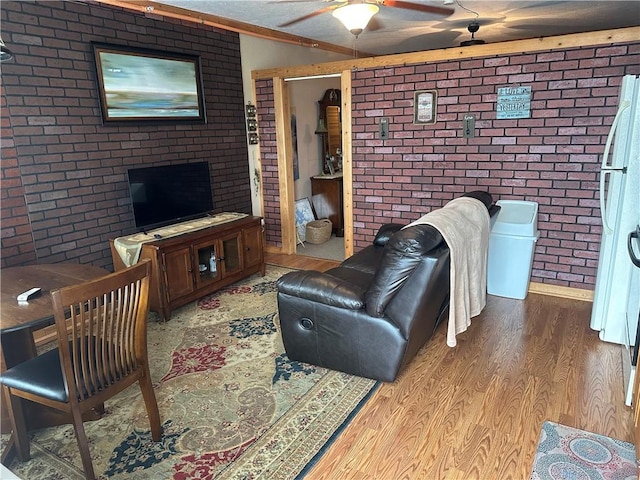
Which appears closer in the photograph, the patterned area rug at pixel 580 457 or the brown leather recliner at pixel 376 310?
the patterned area rug at pixel 580 457

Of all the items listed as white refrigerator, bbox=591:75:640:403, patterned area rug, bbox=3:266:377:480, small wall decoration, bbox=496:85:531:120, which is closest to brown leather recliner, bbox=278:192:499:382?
patterned area rug, bbox=3:266:377:480

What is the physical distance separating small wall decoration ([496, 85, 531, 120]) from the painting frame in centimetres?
278

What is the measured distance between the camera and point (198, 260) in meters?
3.75

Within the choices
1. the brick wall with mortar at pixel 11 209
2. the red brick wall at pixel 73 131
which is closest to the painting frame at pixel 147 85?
the red brick wall at pixel 73 131

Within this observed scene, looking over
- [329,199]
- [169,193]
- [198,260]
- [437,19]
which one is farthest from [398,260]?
[329,199]

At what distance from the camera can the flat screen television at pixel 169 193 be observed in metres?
3.56

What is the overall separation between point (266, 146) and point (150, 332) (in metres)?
2.60

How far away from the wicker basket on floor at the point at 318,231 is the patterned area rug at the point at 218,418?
243 cm

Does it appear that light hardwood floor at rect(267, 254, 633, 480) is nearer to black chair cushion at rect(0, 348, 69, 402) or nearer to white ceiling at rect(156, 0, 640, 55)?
black chair cushion at rect(0, 348, 69, 402)

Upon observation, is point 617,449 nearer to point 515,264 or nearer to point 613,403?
point 613,403

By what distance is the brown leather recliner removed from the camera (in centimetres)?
225

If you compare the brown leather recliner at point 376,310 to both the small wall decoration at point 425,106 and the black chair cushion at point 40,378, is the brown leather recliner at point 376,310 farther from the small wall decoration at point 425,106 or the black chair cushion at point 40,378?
the small wall decoration at point 425,106

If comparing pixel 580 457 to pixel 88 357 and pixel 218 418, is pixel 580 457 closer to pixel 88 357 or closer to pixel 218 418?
pixel 218 418

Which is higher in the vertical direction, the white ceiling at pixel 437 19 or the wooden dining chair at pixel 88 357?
the white ceiling at pixel 437 19
